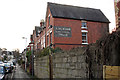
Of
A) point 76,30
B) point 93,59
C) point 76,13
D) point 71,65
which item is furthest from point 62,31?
point 93,59

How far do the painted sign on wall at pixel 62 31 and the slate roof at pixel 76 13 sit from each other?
200cm

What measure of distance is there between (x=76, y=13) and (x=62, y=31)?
5.44 metres

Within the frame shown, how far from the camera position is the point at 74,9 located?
27.0 m

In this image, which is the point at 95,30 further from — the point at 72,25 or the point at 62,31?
the point at 62,31

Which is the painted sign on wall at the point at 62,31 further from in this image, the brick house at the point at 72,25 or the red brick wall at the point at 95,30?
the red brick wall at the point at 95,30

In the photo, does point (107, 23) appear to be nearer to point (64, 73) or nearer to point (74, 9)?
point (74, 9)

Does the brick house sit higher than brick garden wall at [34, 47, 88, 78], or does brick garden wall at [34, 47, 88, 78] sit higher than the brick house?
the brick house

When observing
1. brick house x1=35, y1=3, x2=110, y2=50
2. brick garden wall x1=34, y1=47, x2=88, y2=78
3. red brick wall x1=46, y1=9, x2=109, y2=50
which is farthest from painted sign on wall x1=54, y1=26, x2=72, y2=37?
brick garden wall x1=34, y1=47, x2=88, y2=78

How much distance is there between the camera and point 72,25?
23.8 meters

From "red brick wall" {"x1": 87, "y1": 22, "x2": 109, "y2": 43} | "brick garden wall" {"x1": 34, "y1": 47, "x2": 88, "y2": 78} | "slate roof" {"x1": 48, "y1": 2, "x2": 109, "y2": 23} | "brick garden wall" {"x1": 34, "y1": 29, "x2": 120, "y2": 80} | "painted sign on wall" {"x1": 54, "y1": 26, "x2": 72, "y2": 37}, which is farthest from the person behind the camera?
"red brick wall" {"x1": 87, "y1": 22, "x2": 109, "y2": 43}

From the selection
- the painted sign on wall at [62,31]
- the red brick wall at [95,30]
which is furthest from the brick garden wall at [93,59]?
the red brick wall at [95,30]

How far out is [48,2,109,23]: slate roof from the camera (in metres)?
24.2

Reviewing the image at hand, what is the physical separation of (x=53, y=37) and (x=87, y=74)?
681 inches

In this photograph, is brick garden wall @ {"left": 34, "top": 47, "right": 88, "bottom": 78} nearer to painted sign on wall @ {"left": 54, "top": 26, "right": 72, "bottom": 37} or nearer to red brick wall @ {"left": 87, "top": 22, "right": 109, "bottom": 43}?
painted sign on wall @ {"left": 54, "top": 26, "right": 72, "bottom": 37}
